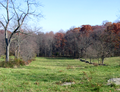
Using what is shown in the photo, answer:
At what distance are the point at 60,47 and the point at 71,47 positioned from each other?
7812 millimetres

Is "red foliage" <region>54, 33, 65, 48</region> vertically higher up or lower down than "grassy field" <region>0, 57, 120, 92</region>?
higher up

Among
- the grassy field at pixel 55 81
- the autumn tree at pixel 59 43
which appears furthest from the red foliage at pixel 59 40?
the grassy field at pixel 55 81

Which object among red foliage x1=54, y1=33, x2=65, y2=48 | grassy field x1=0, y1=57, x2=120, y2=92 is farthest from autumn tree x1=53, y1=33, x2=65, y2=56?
grassy field x1=0, y1=57, x2=120, y2=92

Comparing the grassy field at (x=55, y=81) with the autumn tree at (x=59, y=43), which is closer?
the grassy field at (x=55, y=81)

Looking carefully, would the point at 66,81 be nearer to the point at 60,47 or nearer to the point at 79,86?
the point at 79,86

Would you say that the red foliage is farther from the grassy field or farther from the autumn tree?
the grassy field

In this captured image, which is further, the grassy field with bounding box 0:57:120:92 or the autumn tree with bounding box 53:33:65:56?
the autumn tree with bounding box 53:33:65:56

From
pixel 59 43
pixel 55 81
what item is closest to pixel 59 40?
pixel 59 43

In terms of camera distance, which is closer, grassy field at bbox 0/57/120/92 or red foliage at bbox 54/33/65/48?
grassy field at bbox 0/57/120/92

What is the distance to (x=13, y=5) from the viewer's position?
16000mm

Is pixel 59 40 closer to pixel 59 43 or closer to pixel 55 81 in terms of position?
pixel 59 43

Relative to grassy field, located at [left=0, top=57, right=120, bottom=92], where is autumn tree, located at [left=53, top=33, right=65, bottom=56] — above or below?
above

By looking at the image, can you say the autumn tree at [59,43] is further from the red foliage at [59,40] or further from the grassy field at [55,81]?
the grassy field at [55,81]

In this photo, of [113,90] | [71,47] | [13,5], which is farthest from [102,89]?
[71,47]
